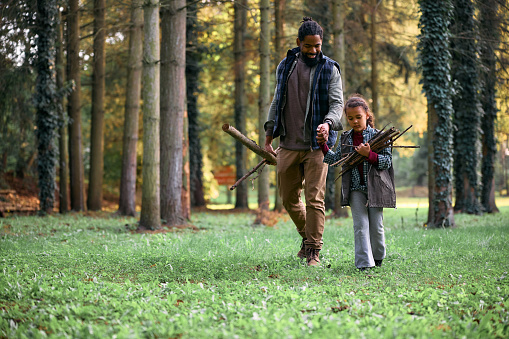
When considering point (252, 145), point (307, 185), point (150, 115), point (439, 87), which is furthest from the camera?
point (439, 87)

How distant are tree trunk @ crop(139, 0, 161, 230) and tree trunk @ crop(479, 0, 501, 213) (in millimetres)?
8370

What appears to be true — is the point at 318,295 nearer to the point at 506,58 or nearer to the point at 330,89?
the point at 330,89

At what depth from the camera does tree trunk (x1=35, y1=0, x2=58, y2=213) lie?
15648mm

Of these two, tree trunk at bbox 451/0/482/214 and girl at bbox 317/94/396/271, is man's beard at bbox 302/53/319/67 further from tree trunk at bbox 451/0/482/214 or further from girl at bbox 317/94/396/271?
tree trunk at bbox 451/0/482/214

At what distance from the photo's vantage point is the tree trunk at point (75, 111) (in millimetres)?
17047

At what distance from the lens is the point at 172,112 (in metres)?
12.3

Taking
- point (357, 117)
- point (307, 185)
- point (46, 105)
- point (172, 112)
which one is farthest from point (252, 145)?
point (46, 105)

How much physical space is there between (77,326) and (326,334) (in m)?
1.71

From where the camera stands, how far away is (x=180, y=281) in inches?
212

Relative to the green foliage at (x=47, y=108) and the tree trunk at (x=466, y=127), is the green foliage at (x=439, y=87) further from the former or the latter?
the green foliage at (x=47, y=108)

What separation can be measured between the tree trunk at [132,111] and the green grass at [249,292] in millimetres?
9093

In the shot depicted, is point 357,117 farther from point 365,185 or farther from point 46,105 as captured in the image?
point 46,105

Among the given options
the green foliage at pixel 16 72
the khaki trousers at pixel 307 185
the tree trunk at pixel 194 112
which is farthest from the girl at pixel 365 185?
the tree trunk at pixel 194 112

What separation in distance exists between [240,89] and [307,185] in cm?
1688
